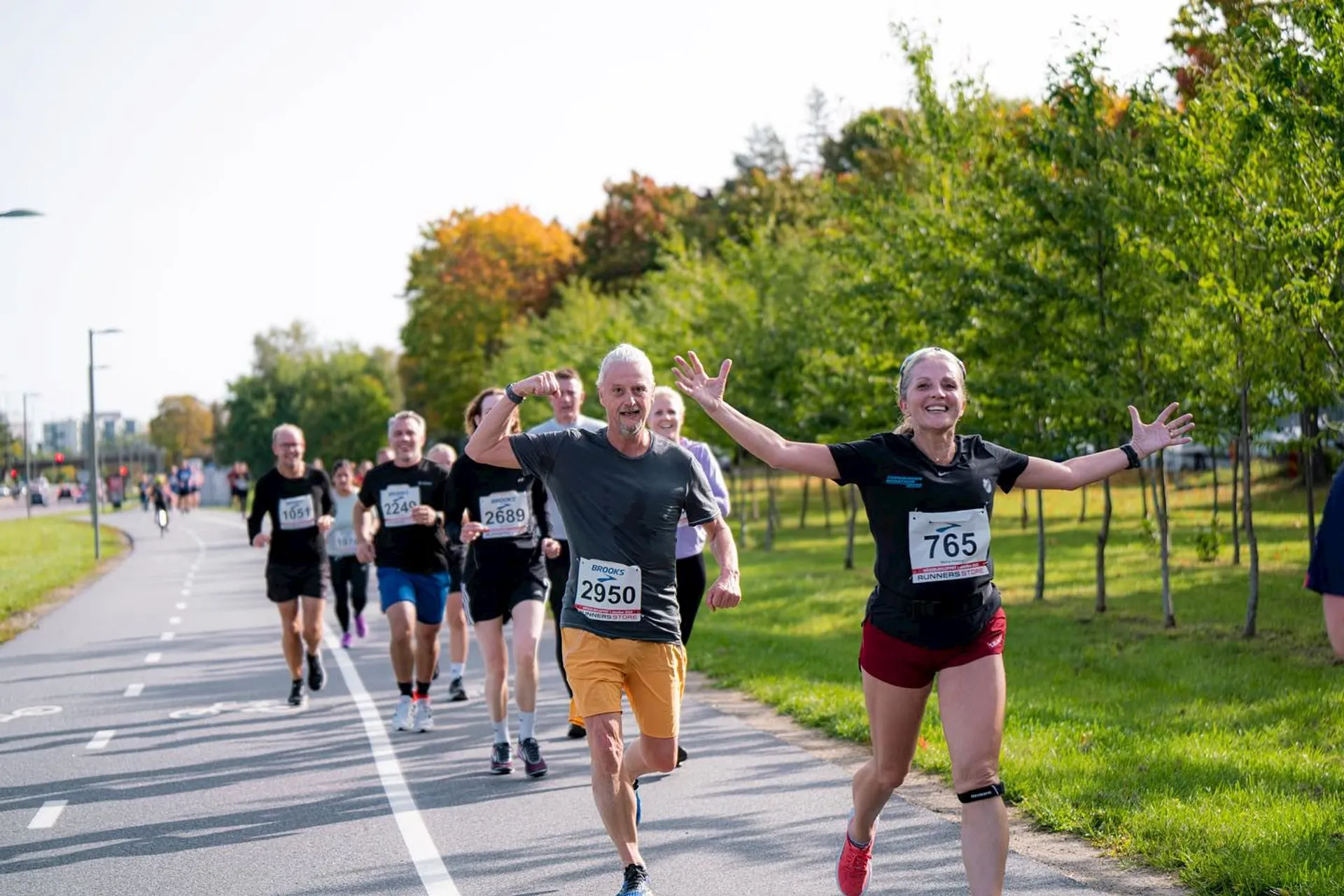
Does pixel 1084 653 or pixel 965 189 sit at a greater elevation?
pixel 965 189

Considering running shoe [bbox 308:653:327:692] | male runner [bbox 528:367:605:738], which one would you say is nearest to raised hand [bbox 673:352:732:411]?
male runner [bbox 528:367:605:738]

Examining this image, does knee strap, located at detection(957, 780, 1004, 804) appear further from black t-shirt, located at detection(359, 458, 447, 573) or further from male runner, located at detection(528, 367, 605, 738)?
black t-shirt, located at detection(359, 458, 447, 573)

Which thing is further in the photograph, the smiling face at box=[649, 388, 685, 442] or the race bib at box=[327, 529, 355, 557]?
the race bib at box=[327, 529, 355, 557]

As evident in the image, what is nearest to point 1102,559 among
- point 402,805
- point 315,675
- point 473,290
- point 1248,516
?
point 1248,516

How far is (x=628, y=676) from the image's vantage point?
5863mm

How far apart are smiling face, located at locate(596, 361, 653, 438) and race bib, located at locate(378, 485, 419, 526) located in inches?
182

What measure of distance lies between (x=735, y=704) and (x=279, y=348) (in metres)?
138

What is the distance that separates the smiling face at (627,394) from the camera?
5715 mm

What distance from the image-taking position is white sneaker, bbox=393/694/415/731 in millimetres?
10289

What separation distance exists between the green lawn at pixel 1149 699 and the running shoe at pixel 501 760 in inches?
87.2

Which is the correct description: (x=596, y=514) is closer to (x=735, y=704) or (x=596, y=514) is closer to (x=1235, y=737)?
(x=1235, y=737)

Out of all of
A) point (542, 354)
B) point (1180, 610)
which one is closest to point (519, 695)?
point (1180, 610)

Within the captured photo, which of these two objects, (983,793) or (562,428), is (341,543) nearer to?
(562,428)

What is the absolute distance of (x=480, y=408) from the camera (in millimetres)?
9078
